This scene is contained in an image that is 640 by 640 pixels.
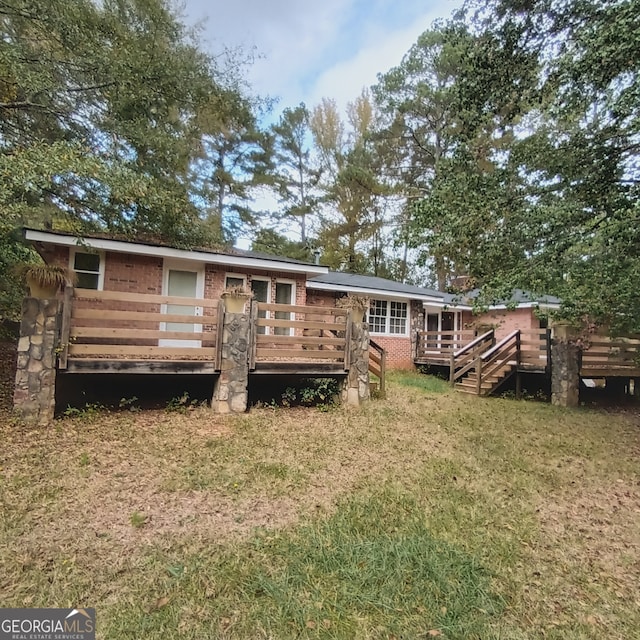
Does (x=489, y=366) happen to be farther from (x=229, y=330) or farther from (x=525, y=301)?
(x=229, y=330)

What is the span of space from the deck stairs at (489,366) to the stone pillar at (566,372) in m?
1.39

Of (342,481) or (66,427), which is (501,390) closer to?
(342,481)

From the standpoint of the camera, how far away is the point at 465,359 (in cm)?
1242

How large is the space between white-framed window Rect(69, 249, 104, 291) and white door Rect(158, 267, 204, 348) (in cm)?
143

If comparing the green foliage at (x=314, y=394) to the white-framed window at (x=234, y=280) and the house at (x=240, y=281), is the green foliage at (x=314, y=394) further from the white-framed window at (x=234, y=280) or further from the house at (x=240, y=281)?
the white-framed window at (x=234, y=280)

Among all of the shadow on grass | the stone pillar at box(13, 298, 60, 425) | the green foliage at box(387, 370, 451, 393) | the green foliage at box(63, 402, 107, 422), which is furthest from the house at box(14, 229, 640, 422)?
the shadow on grass

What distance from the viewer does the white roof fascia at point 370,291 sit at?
1250 centimetres

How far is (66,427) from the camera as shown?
5.47 metres

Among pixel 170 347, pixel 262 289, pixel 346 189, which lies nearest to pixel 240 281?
pixel 262 289

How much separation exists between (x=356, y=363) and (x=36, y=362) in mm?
5406

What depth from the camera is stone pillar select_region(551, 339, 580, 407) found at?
9.65m

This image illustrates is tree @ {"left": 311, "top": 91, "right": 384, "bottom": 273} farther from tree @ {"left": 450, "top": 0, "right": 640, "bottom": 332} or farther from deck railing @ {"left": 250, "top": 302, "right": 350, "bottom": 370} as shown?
tree @ {"left": 450, "top": 0, "right": 640, "bottom": 332}

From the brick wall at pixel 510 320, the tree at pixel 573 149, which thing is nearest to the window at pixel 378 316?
the brick wall at pixel 510 320

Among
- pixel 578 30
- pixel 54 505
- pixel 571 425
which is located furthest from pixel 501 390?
pixel 54 505
